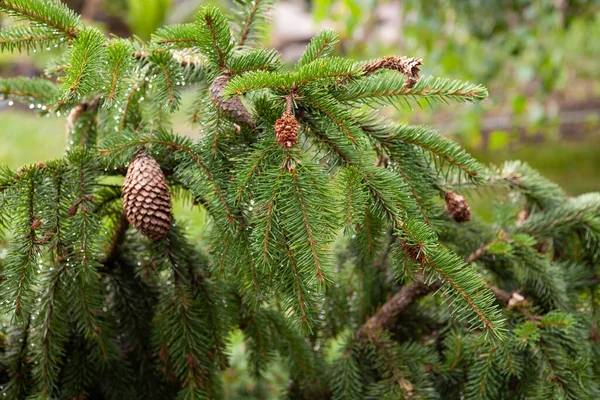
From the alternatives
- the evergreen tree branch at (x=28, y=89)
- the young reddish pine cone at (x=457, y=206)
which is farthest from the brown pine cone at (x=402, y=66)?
the evergreen tree branch at (x=28, y=89)

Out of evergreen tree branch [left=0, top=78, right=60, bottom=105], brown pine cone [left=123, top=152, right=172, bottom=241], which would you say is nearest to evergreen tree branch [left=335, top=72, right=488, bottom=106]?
brown pine cone [left=123, top=152, right=172, bottom=241]

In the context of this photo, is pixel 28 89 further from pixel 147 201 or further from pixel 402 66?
pixel 402 66

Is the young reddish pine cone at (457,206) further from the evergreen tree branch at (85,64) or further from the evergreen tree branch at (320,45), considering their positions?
the evergreen tree branch at (85,64)

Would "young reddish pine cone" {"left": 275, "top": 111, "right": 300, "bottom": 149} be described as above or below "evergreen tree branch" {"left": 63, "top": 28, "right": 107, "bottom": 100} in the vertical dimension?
below

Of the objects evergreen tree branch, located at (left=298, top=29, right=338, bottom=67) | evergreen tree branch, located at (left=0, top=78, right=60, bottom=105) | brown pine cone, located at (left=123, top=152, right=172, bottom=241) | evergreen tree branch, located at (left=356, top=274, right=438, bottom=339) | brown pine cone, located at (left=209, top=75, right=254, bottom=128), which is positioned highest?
evergreen tree branch, located at (left=0, top=78, right=60, bottom=105)

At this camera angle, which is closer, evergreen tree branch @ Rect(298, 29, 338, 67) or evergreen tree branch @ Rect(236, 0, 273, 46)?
evergreen tree branch @ Rect(298, 29, 338, 67)

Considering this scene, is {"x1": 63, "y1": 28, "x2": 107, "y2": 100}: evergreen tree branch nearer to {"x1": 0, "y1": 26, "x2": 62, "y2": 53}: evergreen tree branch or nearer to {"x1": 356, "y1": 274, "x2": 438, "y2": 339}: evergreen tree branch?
{"x1": 0, "y1": 26, "x2": 62, "y2": 53}: evergreen tree branch

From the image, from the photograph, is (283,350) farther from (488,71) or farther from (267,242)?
(488,71)
